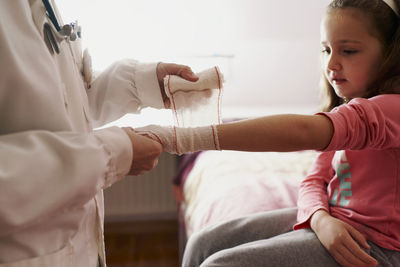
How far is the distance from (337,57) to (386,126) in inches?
9.5

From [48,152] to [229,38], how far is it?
216cm

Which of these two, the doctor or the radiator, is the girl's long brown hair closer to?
the doctor

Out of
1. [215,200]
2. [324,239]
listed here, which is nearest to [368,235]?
[324,239]

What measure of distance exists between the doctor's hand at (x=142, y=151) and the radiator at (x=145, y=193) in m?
1.83

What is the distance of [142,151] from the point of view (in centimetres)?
72

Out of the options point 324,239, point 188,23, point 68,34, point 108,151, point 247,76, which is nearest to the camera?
point 108,151

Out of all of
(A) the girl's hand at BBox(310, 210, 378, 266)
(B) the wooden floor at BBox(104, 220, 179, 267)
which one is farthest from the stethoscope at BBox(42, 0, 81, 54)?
(B) the wooden floor at BBox(104, 220, 179, 267)

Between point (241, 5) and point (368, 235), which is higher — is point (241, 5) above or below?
above

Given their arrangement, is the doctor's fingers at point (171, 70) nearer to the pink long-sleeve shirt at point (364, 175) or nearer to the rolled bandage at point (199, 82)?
the rolled bandage at point (199, 82)

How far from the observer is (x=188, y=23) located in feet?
8.18

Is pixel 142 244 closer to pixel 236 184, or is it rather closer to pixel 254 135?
pixel 236 184

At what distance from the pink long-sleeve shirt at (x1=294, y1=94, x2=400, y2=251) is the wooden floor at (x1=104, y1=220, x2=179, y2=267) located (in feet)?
4.79

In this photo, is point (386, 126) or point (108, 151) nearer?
point (108, 151)

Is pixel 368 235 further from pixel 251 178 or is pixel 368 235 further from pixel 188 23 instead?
pixel 188 23
